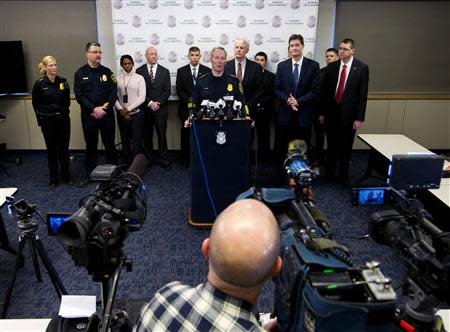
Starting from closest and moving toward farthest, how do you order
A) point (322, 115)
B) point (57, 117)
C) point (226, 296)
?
1. point (226, 296)
2. point (57, 117)
3. point (322, 115)

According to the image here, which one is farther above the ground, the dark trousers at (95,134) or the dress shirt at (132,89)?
the dress shirt at (132,89)

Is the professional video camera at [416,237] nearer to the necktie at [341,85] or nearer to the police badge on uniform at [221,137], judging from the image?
the police badge on uniform at [221,137]

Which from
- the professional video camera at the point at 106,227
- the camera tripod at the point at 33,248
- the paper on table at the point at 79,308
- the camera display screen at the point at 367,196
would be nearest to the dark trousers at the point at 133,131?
the camera tripod at the point at 33,248

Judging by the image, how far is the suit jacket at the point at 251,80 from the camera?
17.9 ft

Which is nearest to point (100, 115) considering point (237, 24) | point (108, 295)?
point (237, 24)

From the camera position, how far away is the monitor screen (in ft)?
19.1

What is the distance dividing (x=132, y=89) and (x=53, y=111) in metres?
1.04

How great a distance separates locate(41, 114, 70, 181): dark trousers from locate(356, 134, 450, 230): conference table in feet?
11.4

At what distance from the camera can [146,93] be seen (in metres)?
5.67

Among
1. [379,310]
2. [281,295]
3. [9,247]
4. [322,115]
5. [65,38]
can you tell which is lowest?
[9,247]

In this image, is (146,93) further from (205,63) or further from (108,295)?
(108,295)

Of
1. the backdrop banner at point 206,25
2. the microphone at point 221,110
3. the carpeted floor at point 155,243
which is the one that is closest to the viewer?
the carpeted floor at point 155,243

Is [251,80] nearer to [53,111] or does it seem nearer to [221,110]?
[221,110]

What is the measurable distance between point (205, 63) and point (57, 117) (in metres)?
2.13
